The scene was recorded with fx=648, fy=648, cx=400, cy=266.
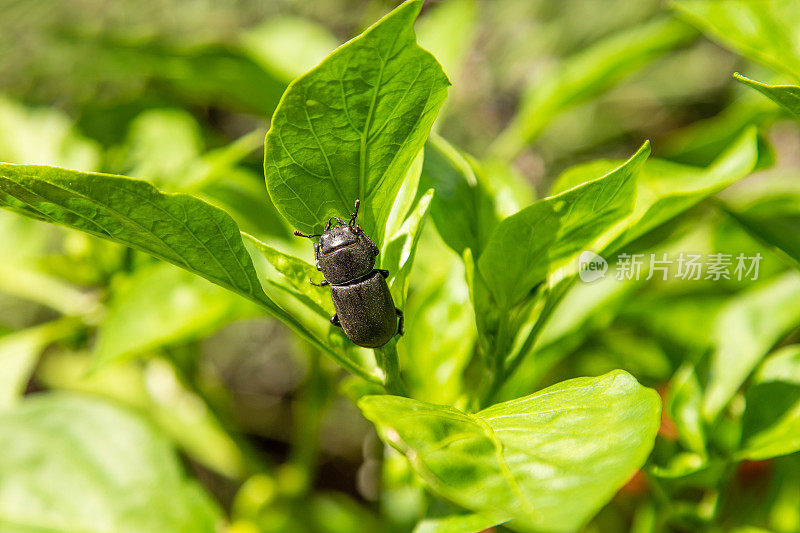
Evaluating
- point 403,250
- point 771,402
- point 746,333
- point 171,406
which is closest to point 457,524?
point 403,250

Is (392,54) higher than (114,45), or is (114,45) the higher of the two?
(114,45)

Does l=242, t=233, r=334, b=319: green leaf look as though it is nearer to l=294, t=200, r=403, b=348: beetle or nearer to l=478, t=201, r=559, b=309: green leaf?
l=294, t=200, r=403, b=348: beetle

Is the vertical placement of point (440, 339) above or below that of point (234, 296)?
below

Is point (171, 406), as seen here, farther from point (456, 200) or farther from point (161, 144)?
point (456, 200)

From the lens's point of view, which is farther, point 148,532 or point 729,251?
point 729,251

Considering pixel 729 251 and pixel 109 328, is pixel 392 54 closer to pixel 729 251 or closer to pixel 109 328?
pixel 109 328

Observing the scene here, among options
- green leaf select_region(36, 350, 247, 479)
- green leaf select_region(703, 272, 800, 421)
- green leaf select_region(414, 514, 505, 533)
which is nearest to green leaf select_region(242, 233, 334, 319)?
green leaf select_region(414, 514, 505, 533)

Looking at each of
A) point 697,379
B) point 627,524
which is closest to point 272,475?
point 627,524
